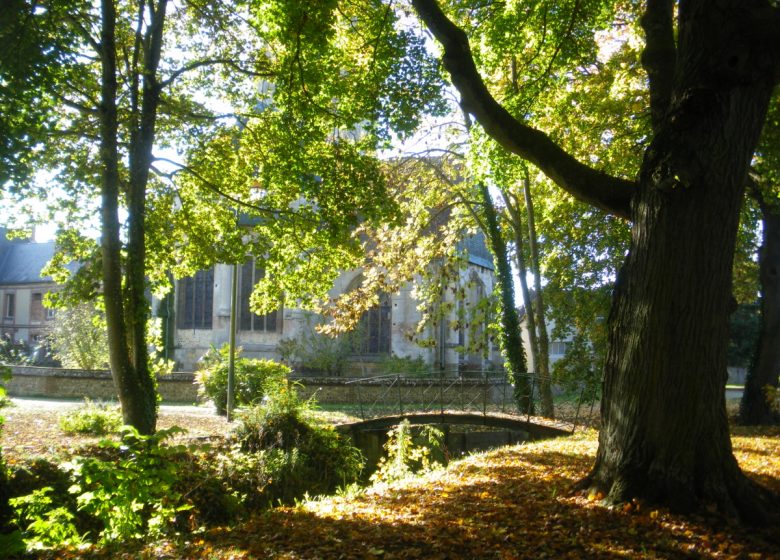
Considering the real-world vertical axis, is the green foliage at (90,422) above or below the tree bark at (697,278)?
below

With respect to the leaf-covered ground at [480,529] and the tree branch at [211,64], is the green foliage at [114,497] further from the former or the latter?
the tree branch at [211,64]

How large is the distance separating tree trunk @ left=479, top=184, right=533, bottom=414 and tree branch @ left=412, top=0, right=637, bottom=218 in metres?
11.5

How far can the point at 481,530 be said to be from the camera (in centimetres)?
538

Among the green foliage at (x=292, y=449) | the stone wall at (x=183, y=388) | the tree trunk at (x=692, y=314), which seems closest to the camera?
the tree trunk at (x=692, y=314)

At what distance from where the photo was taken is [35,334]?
174 ft

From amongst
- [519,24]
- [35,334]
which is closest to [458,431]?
[519,24]

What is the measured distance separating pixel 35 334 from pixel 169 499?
5202cm

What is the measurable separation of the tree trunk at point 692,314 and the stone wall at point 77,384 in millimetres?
21453

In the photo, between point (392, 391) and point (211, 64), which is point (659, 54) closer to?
point (211, 64)

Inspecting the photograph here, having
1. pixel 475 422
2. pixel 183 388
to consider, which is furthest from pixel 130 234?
pixel 183 388

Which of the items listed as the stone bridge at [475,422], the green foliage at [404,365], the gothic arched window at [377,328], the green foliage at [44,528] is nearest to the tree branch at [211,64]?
the stone bridge at [475,422]

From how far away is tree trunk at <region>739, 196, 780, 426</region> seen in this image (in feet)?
47.5

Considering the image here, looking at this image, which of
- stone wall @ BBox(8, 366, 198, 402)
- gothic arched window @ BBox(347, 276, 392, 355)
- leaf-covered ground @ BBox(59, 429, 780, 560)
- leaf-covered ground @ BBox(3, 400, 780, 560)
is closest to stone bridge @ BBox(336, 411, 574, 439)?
leaf-covered ground @ BBox(3, 400, 780, 560)

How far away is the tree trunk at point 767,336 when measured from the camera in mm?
14492
